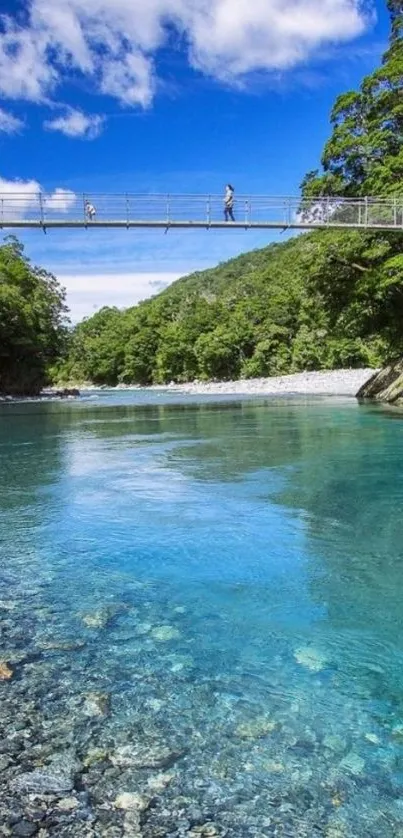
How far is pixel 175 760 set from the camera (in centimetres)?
382

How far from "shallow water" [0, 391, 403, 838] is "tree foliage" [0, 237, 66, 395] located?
1573 inches

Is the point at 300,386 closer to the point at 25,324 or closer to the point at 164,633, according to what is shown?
the point at 25,324

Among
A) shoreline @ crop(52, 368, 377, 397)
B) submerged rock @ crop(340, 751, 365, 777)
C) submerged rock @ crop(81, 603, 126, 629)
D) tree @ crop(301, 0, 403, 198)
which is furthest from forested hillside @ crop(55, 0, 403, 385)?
submerged rock @ crop(340, 751, 365, 777)

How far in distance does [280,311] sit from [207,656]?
6985cm

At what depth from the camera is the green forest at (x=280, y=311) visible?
2838 centimetres

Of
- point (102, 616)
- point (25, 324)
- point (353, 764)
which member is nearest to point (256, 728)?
point (353, 764)

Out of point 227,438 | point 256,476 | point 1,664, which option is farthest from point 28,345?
point 1,664

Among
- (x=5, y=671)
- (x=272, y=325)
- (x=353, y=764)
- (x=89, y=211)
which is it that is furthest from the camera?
(x=272, y=325)

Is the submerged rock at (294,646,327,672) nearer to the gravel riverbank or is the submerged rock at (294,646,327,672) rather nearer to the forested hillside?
the forested hillside

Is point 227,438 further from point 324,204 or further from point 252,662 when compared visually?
point 252,662

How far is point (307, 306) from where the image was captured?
125ft

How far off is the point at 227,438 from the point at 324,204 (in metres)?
9.00

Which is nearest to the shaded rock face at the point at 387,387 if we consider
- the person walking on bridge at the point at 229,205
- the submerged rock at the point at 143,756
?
the person walking on bridge at the point at 229,205

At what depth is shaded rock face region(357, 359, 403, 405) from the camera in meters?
31.6
